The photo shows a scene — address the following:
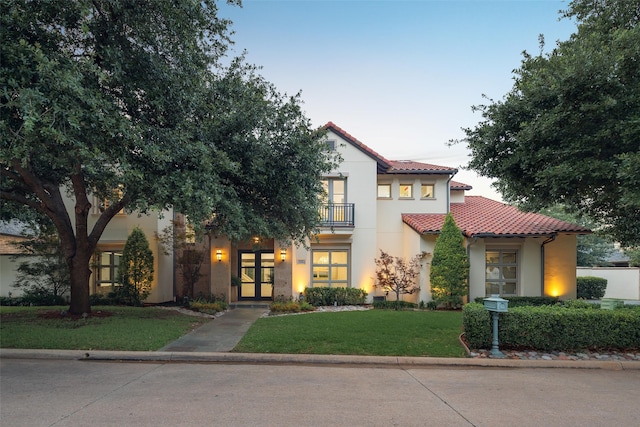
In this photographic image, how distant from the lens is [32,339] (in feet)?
26.2

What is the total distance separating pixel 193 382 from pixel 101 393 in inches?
50.5

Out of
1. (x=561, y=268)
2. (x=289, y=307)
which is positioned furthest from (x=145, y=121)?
(x=561, y=268)

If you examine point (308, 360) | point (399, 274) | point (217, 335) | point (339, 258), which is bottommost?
point (217, 335)

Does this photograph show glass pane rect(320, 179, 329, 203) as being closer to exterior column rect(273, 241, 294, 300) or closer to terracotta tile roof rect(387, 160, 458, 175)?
exterior column rect(273, 241, 294, 300)

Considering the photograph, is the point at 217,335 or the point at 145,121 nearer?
the point at 145,121

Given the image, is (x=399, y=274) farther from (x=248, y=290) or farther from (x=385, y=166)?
(x=248, y=290)

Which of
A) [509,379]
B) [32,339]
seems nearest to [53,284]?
[32,339]

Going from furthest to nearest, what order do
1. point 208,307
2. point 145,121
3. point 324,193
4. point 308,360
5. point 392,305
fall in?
point 392,305, point 208,307, point 324,193, point 145,121, point 308,360

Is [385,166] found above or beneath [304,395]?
above

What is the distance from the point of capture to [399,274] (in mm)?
14969

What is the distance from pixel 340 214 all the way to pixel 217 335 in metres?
7.77

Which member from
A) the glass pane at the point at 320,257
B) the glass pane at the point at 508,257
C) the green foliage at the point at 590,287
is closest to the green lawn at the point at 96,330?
the glass pane at the point at 320,257

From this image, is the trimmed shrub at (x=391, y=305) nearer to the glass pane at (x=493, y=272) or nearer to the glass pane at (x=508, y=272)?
the glass pane at (x=493, y=272)

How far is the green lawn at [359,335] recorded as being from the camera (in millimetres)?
7645
